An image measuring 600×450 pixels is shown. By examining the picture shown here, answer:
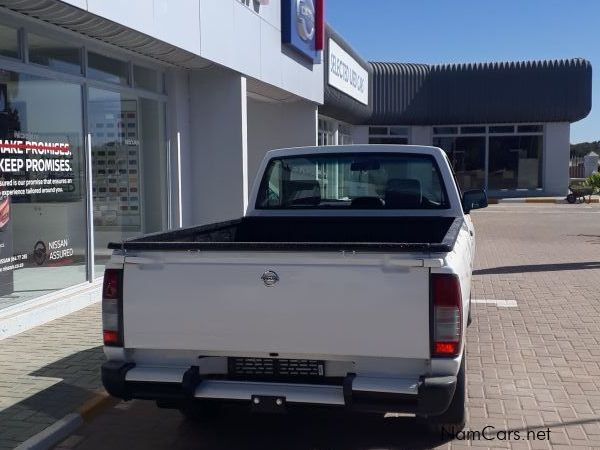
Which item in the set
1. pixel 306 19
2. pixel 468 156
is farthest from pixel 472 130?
pixel 306 19

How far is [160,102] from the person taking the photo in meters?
10.6

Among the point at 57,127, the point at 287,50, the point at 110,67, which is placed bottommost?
the point at 57,127

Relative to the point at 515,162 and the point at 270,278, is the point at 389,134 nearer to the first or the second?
the point at 515,162

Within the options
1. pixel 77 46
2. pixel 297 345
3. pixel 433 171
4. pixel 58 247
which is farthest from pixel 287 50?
pixel 297 345

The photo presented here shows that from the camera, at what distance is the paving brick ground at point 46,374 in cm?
475

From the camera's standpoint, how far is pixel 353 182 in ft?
20.4

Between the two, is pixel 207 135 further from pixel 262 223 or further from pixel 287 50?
pixel 262 223

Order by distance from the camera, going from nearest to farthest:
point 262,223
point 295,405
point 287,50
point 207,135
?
point 295,405 < point 262,223 < point 207,135 < point 287,50

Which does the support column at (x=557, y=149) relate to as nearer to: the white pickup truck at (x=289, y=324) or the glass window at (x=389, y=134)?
the glass window at (x=389, y=134)

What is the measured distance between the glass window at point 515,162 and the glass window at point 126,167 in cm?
2117

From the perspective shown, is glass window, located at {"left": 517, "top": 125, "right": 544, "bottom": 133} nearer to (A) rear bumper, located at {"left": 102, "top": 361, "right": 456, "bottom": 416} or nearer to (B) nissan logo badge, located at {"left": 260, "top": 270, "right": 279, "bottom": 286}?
(A) rear bumper, located at {"left": 102, "top": 361, "right": 456, "bottom": 416}

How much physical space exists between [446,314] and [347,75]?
59.9ft

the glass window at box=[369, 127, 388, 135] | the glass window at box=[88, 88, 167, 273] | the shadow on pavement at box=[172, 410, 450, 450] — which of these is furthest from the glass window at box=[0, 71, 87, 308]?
the glass window at box=[369, 127, 388, 135]

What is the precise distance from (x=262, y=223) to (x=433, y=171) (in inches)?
58.9
